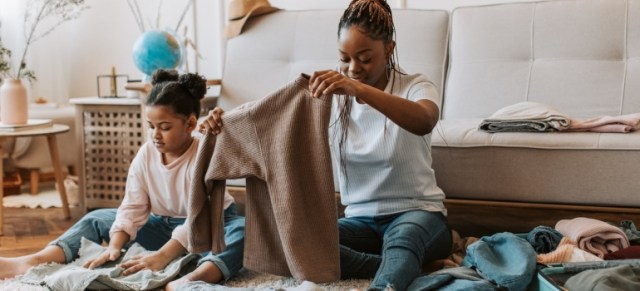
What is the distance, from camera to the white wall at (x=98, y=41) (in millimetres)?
3452

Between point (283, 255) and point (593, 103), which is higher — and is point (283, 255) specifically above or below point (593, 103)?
below

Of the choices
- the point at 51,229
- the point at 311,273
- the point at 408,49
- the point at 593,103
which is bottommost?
the point at 51,229

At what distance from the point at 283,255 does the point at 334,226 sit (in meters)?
0.17

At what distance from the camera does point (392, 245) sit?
1705mm

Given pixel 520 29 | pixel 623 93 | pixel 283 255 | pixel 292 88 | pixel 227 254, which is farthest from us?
pixel 520 29

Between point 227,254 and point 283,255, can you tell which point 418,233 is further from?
point 227,254

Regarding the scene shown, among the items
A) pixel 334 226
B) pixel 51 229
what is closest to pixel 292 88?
pixel 334 226

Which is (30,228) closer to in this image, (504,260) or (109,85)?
(109,85)

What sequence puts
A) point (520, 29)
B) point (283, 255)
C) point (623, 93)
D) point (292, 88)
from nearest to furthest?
Result: point (292, 88) → point (283, 255) → point (623, 93) → point (520, 29)

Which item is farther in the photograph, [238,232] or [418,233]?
[238,232]

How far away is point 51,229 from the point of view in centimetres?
273

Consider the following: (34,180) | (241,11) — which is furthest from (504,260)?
(34,180)

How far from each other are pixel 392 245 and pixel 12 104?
1.77 m

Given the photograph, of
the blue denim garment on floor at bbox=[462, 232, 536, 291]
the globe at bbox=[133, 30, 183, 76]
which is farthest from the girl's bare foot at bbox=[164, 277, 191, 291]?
the globe at bbox=[133, 30, 183, 76]
